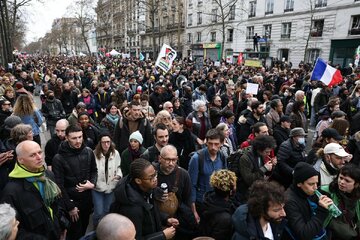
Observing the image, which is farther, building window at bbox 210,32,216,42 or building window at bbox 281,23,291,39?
building window at bbox 210,32,216,42

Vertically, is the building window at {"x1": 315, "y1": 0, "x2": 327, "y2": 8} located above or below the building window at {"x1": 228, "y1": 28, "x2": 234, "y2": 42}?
above

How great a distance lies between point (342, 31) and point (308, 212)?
2780 centimetres

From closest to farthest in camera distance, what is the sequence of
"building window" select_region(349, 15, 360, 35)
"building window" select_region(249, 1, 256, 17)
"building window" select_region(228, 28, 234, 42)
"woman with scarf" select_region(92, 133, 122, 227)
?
1. "woman with scarf" select_region(92, 133, 122, 227)
2. "building window" select_region(349, 15, 360, 35)
3. "building window" select_region(249, 1, 256, 17)
4. "building window" select_region(228, 28, 234, 42)

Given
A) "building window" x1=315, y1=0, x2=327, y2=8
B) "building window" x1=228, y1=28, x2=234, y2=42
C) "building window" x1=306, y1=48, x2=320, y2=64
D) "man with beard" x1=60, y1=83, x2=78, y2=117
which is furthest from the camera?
"building window" x1=228, y1=28, x2=234, y2=42

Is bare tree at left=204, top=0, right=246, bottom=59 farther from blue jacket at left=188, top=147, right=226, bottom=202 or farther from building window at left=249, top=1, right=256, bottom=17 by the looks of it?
blue jacket at left=188, top=147, right=226, bottom=202

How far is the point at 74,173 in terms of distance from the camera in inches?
137

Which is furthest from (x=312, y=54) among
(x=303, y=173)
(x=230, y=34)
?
(x=303, y=173)

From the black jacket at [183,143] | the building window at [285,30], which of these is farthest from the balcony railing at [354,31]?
the black jacket at [183,143]

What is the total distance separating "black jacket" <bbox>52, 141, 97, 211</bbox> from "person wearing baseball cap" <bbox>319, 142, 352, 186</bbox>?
9.90 ft

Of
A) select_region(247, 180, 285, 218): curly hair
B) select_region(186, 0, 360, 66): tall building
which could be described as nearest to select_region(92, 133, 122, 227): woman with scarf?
select_region(247, 180, 285, 218): curly hair

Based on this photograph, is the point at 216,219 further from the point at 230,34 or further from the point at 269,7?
the point at 230,34

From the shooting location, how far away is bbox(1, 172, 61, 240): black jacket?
2.44 m

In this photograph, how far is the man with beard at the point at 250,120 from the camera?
18.8 ft

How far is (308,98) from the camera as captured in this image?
10.5 meters
